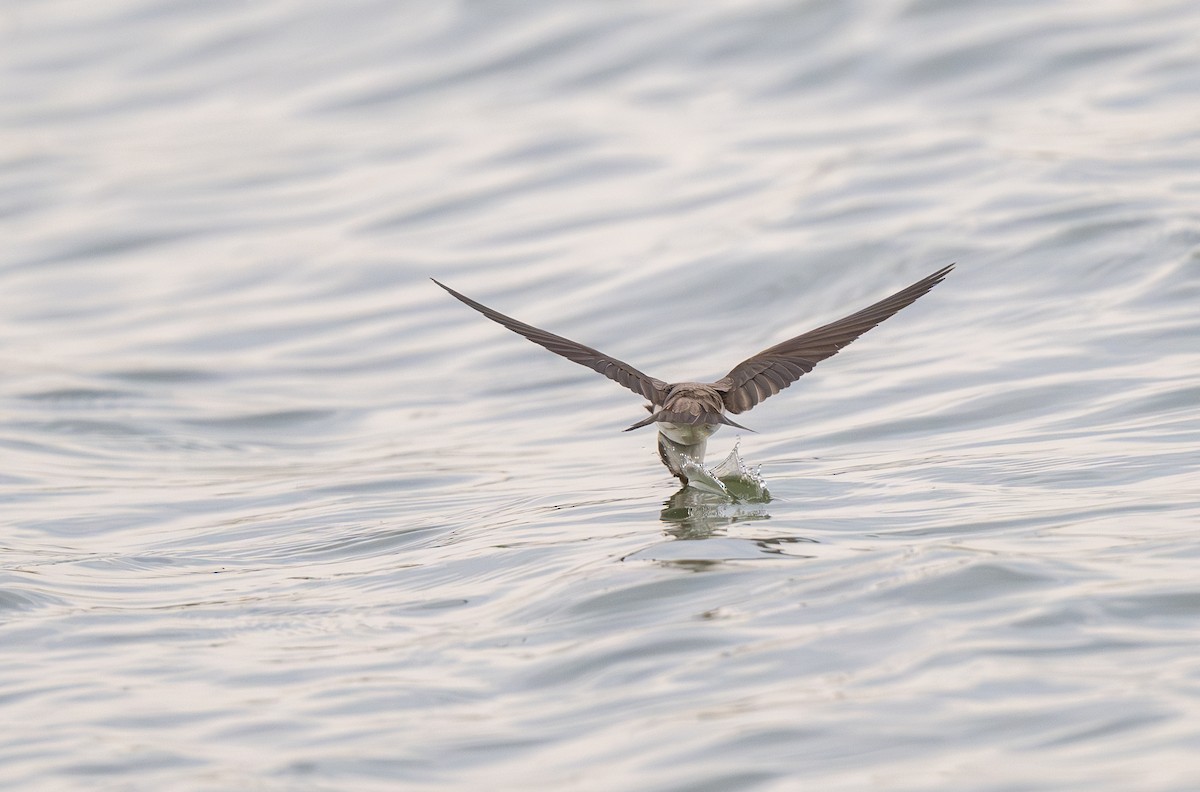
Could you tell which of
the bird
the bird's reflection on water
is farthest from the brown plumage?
the bird's reflection on water

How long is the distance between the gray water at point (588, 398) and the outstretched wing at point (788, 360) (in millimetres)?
497

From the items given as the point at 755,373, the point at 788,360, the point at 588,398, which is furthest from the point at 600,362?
the point at 588,398

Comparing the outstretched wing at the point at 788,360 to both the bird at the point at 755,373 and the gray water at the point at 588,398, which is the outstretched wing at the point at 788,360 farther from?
the gray water at the point at 588,398

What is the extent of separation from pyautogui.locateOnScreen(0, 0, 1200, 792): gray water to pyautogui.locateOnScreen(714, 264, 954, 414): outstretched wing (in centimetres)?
50

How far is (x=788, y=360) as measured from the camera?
6699 mm

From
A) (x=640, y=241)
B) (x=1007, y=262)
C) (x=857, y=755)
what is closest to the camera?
(x=857, y=755)

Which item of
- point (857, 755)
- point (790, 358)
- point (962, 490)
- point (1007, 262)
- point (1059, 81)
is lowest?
point (857, 755)

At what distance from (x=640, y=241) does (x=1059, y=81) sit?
448 cm

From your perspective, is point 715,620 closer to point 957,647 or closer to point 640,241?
point 957,647

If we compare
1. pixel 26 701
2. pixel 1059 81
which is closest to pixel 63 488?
pixel 26 701

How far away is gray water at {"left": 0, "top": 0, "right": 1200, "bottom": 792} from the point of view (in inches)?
182

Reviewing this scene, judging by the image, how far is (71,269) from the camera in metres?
14.7

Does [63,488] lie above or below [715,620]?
above

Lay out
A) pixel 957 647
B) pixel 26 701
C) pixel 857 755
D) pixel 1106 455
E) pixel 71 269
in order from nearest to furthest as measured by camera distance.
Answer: pixel 857 755
pixel 957 647
pixel 26 701
pixel 1106 455
pixel 71 269
